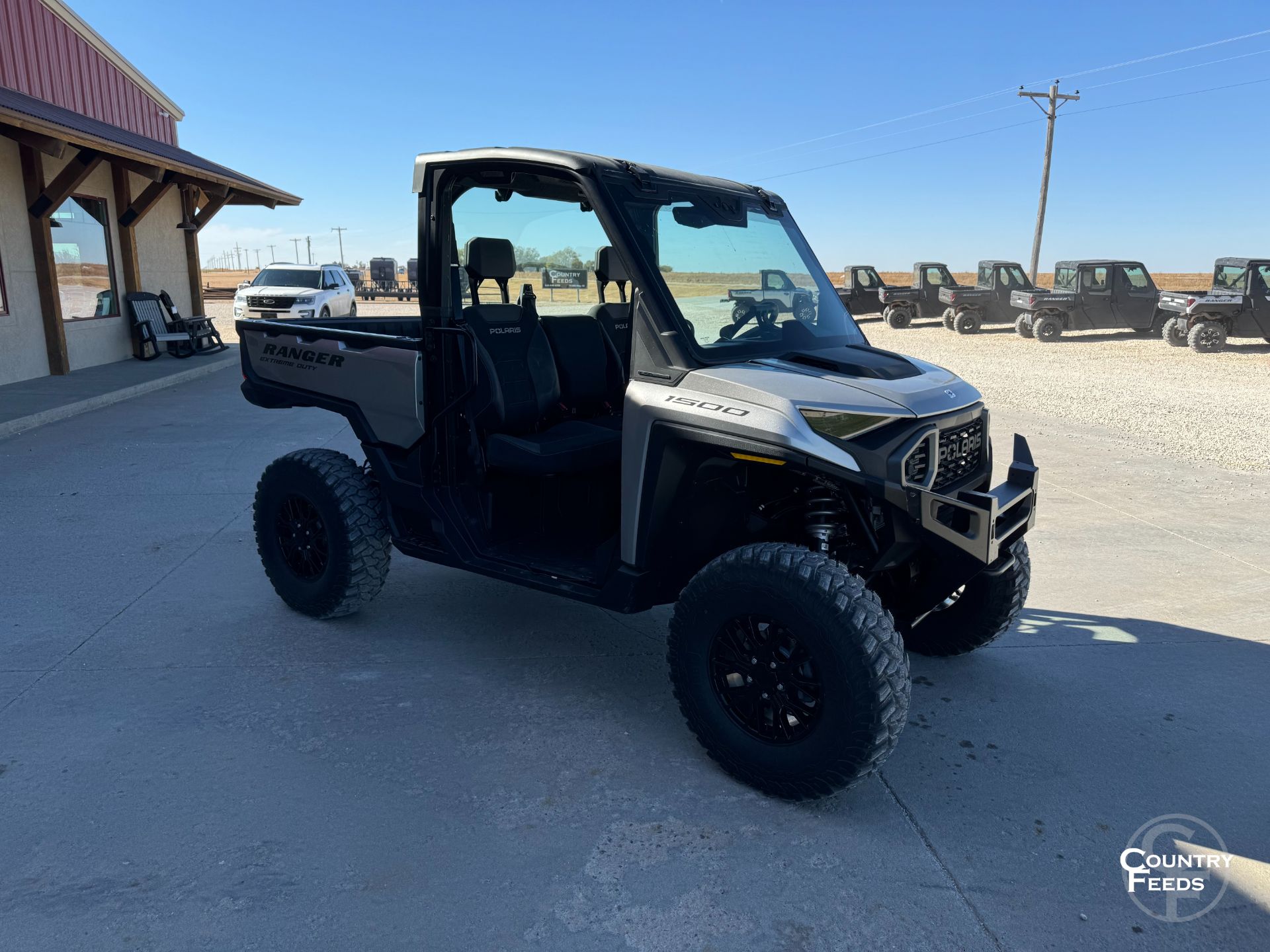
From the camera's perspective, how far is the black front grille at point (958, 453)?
10.4 feet

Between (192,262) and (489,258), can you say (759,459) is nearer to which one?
(489,258)

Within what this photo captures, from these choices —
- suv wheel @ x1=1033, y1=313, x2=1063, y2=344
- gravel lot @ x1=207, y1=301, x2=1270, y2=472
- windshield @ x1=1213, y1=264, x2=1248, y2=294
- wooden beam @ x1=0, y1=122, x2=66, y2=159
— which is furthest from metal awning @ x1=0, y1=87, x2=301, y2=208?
windshield @ x1=1213, y1=264, x2=1248, y2=294

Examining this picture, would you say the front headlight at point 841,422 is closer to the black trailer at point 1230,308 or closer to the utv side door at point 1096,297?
the black trailer at point 1230,308

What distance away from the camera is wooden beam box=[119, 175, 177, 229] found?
51.8ft

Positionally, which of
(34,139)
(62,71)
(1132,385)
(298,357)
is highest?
(62,71)

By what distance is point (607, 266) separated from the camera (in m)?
4.24

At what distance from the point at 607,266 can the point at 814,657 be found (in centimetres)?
220

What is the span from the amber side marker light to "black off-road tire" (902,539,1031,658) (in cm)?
113

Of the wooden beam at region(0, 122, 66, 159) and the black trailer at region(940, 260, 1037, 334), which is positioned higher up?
the wooden beam at region(0, 122, 66, 159)

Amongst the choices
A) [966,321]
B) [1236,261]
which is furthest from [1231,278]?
[966,321]

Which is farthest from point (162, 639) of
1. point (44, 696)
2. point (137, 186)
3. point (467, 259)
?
point (137, 186)

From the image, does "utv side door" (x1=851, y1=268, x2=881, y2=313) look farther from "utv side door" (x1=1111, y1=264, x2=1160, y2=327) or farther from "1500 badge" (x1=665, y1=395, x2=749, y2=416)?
"1500 badge" (x1=665, y1=395, x2=749, y2=416)

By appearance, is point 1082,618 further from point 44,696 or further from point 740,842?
point 44,696

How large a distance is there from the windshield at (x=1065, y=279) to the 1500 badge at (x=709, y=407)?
903 inches
